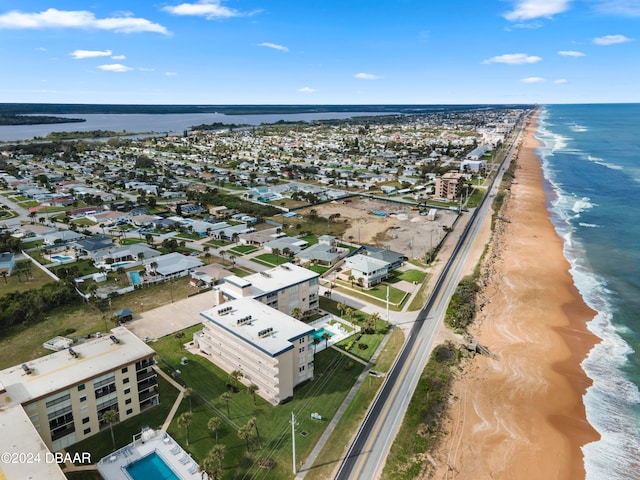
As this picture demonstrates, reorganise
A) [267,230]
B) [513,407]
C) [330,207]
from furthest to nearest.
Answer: [330,207], [267,230], [513,407]

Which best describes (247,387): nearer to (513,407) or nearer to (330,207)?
(513,407)

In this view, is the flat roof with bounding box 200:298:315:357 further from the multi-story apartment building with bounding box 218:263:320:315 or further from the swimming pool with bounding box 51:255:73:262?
the swimming pool with bounding box 51:255:73:262

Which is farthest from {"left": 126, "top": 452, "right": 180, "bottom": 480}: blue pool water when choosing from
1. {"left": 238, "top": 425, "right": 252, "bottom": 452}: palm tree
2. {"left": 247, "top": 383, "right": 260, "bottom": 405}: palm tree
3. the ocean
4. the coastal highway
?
the ocean

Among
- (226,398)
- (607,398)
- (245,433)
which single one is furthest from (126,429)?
(607,398)

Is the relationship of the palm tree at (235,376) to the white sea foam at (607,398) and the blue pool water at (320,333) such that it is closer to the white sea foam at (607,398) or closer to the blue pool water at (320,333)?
the blue pool water at (320,333)

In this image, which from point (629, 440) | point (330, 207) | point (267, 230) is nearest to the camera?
point (629, 440)

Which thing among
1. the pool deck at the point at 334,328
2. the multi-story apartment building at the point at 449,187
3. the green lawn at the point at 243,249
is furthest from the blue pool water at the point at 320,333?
the multi-story apartment building at the point at 449,187

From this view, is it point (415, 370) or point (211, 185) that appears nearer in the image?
point (415, 370)

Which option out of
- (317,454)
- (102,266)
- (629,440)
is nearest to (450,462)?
(317,454)
